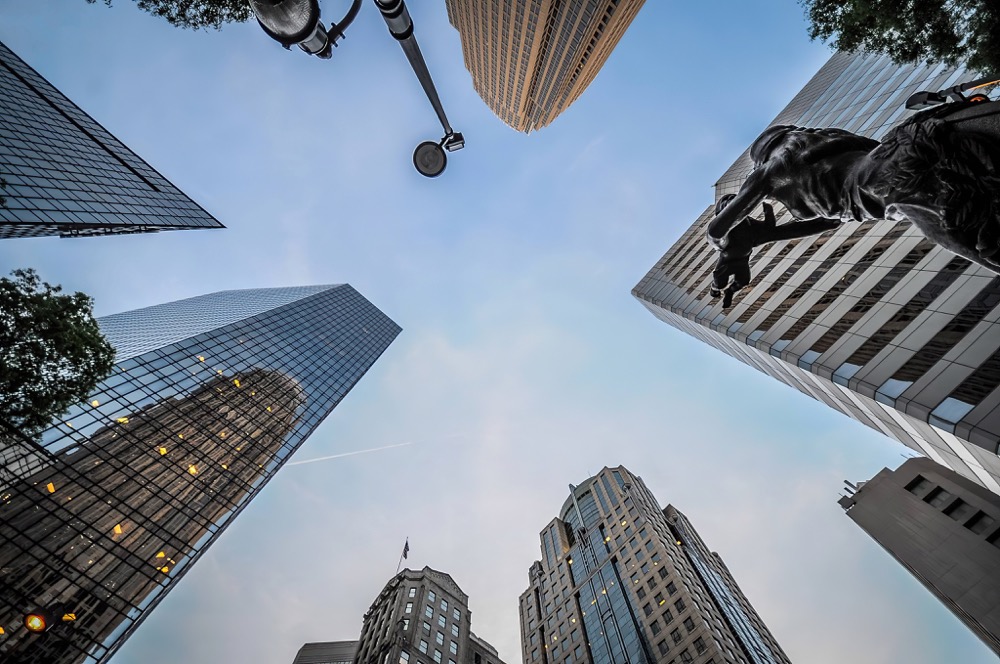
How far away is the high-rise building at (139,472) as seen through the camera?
20.8m

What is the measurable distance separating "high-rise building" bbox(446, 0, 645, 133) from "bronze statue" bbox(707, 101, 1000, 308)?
79.3 metres

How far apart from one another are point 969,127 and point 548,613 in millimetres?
86372

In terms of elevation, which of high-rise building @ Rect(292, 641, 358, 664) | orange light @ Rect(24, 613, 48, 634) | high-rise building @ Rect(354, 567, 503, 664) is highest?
high-rise building @ Rect(292, 641, 358, 664)

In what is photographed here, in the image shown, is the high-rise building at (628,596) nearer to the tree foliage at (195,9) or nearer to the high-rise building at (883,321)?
the high-rise building at (883,321)

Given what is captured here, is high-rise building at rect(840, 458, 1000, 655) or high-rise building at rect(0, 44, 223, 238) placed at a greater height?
high-rise building at rect(0, 44, 223, 238)

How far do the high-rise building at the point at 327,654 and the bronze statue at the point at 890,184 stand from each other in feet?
524

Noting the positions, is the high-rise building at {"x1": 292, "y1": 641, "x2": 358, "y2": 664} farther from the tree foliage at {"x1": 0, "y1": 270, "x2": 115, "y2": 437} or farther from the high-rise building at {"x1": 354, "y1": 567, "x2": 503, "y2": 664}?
the tree foliage at {"x1": 0, "y1": 270, "x2": 115, "y2": 437}

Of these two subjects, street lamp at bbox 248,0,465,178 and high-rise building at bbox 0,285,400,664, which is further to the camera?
high-rise building at bbox 0,285,400,664

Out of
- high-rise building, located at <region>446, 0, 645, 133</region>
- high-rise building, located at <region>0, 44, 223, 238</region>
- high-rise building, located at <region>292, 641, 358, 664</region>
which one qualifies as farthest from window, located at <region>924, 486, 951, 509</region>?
high-rise building, located at <region>292, 641, 358, 664</region>

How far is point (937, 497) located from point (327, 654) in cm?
15491

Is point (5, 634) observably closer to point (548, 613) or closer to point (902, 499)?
point (902, 499)

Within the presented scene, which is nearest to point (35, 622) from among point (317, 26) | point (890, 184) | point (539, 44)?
point (317, 26)

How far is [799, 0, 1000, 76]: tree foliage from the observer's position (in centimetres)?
1036

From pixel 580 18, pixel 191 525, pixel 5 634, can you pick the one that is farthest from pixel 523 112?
pixel 5 634
